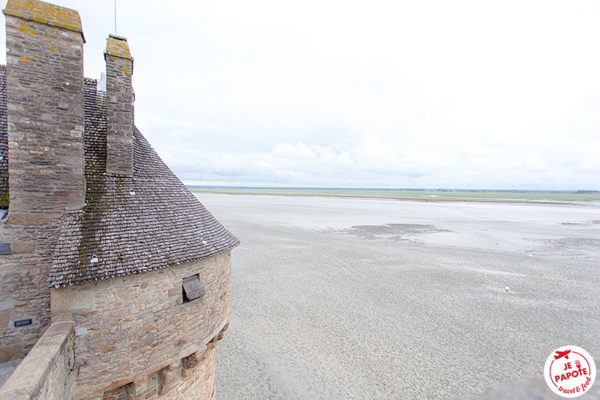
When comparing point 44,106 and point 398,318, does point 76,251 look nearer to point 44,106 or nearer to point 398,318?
point 44,106

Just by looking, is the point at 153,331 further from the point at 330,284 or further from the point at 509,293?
the point at 509,293

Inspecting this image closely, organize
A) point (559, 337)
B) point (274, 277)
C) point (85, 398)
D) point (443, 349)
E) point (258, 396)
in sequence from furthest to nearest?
1. point (274, 277)
2. point (559, 337)
3. point (443, 349)
4. point (258, 396)
5. point (85, 398)

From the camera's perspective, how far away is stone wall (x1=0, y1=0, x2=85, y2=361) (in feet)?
17.9

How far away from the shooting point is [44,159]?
570 cm

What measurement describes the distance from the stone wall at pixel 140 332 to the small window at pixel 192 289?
94 millimetres

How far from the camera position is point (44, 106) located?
18.7ft

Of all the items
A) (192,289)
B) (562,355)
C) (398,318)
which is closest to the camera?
(562,355)

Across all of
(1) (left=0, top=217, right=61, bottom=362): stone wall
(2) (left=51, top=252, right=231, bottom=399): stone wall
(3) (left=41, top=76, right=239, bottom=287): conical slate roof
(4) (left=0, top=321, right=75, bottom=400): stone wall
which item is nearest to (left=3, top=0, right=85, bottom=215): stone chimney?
(1) (left=0, top=217, right=61, bottom=362): stone wall

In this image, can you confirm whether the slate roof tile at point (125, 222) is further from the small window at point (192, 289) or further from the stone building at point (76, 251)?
the small window at point (192, 289)

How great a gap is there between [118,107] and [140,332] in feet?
15.9

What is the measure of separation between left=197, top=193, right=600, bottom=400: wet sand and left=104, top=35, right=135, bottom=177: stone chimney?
7.90 meters

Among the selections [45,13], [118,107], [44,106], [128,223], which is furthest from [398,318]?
[45,13]

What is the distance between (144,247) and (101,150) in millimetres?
2637

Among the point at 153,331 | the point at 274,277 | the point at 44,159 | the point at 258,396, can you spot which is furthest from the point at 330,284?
the point at 44,159
